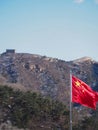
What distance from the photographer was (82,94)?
722 inches

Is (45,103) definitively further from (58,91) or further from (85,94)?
(58,91)

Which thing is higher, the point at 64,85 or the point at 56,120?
the point at 64,85

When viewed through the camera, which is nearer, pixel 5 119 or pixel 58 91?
pixel 5 119

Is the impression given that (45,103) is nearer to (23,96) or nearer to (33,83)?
(23,96)

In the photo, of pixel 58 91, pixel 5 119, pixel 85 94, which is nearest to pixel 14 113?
pixel 5 119

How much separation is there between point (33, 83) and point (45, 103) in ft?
449

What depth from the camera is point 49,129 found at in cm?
5522

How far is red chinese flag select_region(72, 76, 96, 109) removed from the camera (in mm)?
18344

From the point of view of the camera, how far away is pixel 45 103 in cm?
5538

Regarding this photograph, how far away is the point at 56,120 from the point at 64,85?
135 meters

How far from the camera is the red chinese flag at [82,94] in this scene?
18344mm

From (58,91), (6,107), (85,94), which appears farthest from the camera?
(58,91)

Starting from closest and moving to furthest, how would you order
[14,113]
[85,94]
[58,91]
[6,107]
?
[85,94] → [14,113] → [6,107] → [58,91]

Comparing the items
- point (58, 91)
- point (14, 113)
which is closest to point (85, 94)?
point (14, 113)
